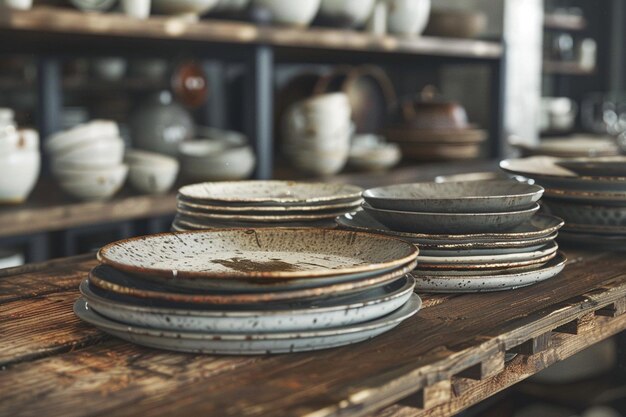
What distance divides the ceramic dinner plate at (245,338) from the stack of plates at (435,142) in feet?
8.50

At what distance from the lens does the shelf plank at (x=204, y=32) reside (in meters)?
2.05

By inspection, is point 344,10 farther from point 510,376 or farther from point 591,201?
point 510,376

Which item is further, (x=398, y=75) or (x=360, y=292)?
(x=398, y=75)

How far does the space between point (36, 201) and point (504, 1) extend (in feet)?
9.21

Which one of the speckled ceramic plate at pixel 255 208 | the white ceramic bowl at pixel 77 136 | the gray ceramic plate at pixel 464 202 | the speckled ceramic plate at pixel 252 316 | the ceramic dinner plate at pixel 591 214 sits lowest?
the ceramic dinner plate at pixel 591 214

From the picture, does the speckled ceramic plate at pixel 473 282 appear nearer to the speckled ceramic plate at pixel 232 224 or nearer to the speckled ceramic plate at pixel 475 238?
the speckled ceramic plate at pixel 475 238

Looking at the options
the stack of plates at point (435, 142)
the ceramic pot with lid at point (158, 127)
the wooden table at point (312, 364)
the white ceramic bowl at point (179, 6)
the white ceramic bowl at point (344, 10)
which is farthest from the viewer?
the stack of plates at point (435, 142)

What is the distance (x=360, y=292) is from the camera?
838 mm

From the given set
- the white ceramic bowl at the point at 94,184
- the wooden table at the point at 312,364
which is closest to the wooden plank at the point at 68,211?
the white ceramic bowl at the point at 94,184

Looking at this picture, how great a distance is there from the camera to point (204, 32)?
7.79ft

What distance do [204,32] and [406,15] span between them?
983 millimetres

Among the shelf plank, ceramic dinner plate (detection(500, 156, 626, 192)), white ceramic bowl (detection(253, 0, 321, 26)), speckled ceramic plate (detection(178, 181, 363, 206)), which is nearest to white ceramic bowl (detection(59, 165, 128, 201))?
the shelf plank

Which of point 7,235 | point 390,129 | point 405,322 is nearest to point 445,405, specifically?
point 405,322

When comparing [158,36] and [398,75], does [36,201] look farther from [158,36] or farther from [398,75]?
[398,75]
